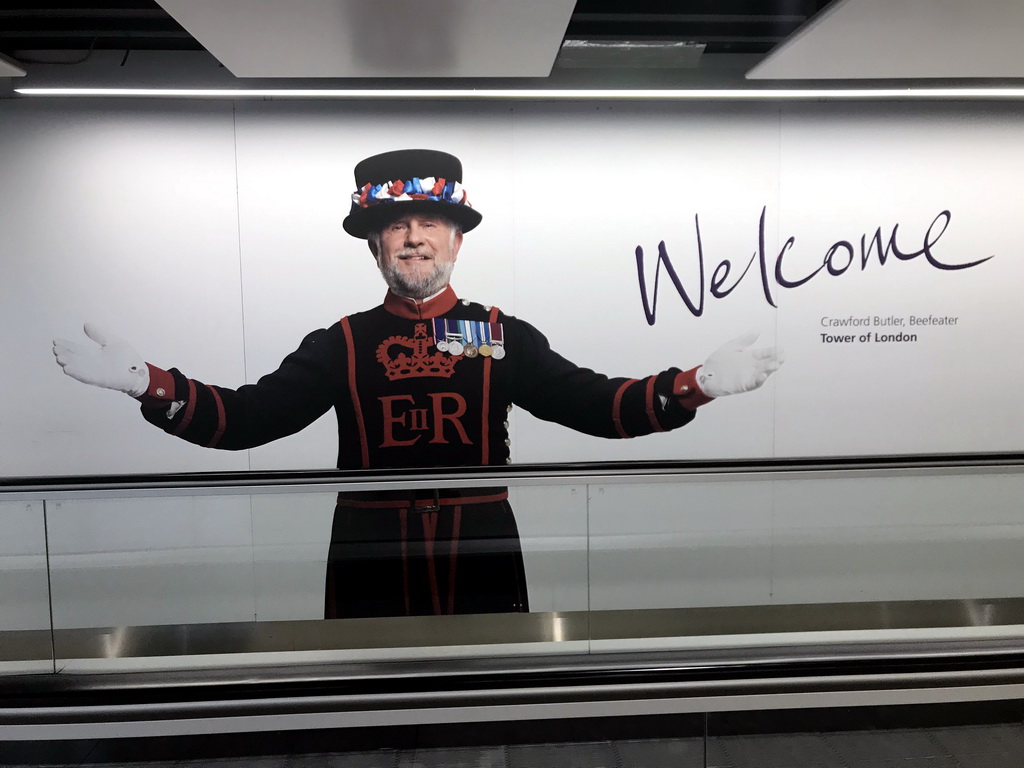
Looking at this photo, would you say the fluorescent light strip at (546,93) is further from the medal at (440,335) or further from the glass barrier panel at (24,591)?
the glass barrier panel at (24,591)

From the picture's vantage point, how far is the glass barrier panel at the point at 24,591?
288 cm

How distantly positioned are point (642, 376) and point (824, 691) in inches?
84.3

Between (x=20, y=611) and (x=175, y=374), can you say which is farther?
(x=175, y=374)

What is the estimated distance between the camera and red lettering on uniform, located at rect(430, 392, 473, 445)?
14.8 ft

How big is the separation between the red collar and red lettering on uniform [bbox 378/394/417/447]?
0.50 m

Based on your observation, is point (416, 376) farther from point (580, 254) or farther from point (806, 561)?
point (806, 561)

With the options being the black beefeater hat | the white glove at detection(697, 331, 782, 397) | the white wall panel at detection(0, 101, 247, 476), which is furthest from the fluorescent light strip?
the white glove at detection(697, 331, 782, 397)

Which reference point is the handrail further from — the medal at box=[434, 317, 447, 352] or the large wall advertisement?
the medal at box=[434, 317, 447, 352]

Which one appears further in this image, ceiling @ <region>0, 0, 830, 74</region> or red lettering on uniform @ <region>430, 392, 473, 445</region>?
red lettering on uniform @ <region>430, 392, 473, 445</region>

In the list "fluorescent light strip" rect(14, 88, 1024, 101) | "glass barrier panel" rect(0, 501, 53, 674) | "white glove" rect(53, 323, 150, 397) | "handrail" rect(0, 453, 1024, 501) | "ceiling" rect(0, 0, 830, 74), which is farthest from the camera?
"white glove" rect(53, 323, 150, 397)

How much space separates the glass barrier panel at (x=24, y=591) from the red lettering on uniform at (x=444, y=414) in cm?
212

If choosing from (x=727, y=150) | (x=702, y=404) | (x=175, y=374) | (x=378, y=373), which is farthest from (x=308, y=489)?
(x=727, y=150)

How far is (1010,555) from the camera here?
3344 mm

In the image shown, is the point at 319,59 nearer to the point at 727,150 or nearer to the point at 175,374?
the point at 175,374
